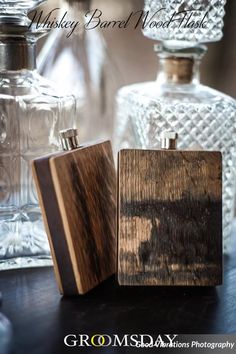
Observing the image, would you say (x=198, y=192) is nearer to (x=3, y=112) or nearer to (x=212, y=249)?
(x=212, y=249)

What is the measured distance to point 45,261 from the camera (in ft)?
2.24

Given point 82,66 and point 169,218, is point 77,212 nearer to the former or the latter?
point 169,218

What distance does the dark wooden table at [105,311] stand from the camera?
525mm

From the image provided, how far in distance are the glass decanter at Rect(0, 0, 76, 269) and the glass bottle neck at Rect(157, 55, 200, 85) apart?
0.14 meters

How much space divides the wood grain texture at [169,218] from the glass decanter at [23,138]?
129 mm

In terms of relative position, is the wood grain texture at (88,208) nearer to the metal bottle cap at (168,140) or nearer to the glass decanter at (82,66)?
the metal bottle cap at (168,140)

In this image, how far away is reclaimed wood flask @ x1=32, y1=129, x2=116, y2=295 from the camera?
1.84 feet

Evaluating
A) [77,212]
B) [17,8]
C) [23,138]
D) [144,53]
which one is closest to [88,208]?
[77,212]

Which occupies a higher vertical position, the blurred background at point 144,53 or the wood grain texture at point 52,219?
the blurred background at point 144,53

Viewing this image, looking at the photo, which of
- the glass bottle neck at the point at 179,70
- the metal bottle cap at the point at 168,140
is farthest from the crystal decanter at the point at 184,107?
the metal bottle cap at the point at 168,140

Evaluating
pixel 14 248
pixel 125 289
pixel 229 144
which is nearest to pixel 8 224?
pixel 14 248

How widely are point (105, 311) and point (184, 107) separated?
0.27 meters

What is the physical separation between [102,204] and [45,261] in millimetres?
110

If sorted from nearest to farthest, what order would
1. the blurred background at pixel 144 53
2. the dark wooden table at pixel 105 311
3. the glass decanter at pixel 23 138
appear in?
the dark wooden table at pixel 105 311
the glass decanter at pixel 23 138
the blurred background at pixel 144 53
